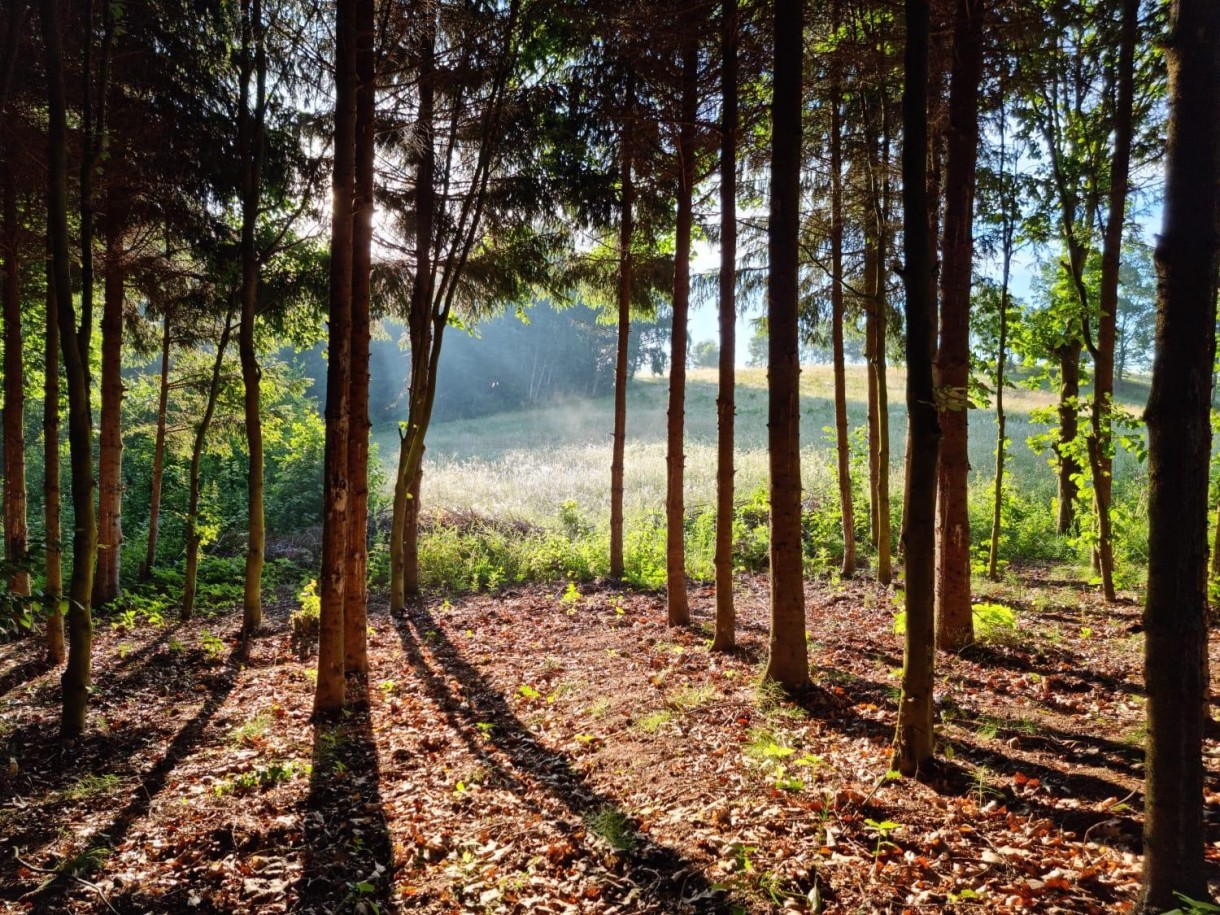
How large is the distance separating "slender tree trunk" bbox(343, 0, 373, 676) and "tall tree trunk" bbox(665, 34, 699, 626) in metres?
3.52

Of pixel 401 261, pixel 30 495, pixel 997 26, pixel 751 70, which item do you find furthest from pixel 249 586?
pixel 30 495

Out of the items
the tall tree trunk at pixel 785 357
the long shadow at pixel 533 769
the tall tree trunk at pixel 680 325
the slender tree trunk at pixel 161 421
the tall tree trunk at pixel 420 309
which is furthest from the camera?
the slender tree trunk at pixel 161 421

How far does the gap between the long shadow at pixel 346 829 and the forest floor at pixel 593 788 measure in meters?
0.02

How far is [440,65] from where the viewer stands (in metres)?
8.77

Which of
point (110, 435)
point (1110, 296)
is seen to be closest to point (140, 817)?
point (110, 435)

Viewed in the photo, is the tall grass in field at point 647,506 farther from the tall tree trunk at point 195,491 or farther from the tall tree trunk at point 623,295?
the tall tree trunk at point 195,491

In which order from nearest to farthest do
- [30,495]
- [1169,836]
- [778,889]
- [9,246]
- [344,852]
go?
[1169,836] → [778,889] → [344,852] → [9,246] → [30,495]

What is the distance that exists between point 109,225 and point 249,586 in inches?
208

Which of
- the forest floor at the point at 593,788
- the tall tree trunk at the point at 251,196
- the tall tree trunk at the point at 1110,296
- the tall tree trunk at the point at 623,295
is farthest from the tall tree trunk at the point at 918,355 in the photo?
the tall tree trunk at the point at 251,196

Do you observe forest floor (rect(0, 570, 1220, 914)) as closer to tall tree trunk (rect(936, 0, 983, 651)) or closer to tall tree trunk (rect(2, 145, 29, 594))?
tall tree trunk (rect(936, 0, 983, 651))

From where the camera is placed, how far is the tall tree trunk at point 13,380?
7.21 m

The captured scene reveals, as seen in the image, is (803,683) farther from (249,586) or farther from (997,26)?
(249,586)

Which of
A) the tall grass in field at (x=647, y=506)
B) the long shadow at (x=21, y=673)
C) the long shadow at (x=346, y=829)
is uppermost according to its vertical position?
the tall grass in field at (x=647, y=506)

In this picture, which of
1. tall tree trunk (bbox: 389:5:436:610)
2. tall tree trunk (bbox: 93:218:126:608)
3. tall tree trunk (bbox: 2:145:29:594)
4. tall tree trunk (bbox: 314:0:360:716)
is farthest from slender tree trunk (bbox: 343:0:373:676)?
tall tree trunk (bbox: 93:218:126:608)
